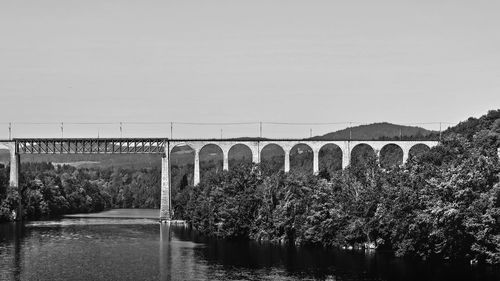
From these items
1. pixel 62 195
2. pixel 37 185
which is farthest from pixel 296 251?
pixel 62 195

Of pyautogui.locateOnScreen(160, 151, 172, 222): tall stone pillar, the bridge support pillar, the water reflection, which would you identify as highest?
the bridge support pillar

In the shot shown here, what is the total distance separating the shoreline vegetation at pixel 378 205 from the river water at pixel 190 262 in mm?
2415

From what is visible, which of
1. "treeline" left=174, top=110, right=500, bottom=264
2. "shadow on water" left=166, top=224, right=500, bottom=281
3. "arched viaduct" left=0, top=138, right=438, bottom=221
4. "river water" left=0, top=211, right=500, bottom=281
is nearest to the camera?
"shadow on water" left=166, top=224, right=500, bottom=281

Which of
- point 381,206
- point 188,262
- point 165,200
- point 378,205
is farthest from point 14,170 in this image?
point 381,206

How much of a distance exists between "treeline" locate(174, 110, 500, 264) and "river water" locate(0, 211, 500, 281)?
231 cm

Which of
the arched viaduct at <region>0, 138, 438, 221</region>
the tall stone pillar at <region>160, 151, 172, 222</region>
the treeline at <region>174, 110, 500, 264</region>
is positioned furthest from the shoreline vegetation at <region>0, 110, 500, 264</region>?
the arched viaduct at <region>0, 138, 438, 221</region>

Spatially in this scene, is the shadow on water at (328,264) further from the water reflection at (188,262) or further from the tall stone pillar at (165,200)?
the tall stone pillar at (165,200)

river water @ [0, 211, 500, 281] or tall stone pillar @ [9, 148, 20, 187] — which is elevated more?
tall stone pillar @ [9, 148, 20, 187]

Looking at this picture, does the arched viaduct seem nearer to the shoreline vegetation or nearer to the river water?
the shoreline vegetation

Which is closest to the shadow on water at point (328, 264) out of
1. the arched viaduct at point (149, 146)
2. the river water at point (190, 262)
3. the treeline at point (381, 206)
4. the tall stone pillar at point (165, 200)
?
the river water at point (190, 262)

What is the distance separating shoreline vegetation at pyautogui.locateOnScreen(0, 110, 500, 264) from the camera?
218 feet

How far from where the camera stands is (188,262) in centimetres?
7312

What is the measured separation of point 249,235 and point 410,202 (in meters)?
26.2

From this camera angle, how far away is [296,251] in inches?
3204
